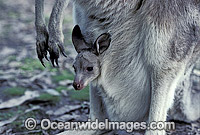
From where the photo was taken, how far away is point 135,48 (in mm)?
2549

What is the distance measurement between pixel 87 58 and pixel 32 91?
140cm

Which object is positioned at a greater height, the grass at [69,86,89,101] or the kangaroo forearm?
the kangaroo forearm

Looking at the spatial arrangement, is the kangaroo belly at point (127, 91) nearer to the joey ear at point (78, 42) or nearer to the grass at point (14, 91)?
the joey ear at point (78, 42)

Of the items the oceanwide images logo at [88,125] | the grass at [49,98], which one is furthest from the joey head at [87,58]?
the grass at [49,98]

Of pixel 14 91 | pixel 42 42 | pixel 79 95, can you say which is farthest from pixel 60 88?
pixel 42 42

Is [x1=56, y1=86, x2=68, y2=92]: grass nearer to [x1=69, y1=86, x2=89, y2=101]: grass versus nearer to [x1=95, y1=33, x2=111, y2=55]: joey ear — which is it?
[x1=69, y1=86, x2=89, y2=101]: grass

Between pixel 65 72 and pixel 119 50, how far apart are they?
1845 millimetres

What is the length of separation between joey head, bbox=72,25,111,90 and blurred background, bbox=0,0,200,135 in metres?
0.71

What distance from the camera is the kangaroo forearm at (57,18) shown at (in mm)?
2744

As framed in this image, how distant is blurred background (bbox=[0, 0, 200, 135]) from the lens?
312 cm

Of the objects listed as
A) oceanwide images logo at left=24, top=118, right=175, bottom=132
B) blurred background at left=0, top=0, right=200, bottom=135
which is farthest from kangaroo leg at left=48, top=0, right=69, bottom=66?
blurred background at left=0, top=0, right=200, bottom=135

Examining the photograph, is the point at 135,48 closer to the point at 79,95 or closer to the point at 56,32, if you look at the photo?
the point at 56,32

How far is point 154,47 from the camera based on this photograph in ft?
7.89

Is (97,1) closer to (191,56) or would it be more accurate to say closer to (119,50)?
(119,50)
